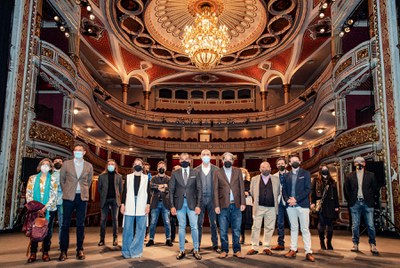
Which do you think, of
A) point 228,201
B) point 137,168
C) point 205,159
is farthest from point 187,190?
point 137,168

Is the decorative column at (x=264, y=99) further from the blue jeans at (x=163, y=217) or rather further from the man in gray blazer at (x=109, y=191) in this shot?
the man in gray blazer at (x=109, y=191)

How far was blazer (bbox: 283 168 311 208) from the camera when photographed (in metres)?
5.52

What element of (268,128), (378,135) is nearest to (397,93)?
(378,135)

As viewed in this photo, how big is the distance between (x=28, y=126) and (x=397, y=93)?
10.8 m

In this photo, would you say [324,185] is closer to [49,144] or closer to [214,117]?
[49,144]

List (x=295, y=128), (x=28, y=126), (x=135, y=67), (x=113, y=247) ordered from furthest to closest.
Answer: (x=135, y=67)
(x=295, y=128)
(x=28, y=126)
(x=113, y=247)

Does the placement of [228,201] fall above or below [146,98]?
below

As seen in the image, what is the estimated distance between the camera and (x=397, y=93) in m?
9.02

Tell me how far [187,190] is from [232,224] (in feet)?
3.15

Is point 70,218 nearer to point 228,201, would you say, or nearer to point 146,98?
point 228,201

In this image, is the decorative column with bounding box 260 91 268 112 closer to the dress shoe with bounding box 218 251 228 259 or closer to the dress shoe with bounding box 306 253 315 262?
the dress shoe with bounding box 306 253 315 262

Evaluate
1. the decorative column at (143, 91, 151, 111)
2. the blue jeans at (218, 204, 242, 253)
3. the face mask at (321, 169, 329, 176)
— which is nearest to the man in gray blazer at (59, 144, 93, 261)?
the blue jeans at (218, 204, 242, 253)

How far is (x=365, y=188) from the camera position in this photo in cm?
637

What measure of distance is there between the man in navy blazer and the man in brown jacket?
85 cm
